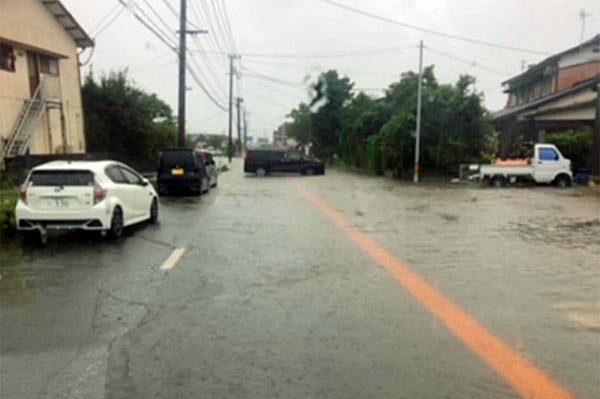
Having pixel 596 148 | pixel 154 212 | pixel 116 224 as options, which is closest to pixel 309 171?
pixel 596 148

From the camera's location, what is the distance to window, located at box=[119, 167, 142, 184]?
1448cm

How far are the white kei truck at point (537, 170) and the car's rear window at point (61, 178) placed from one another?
2287cm

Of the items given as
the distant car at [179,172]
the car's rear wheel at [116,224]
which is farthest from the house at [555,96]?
the car's rear wheel at [116,224]

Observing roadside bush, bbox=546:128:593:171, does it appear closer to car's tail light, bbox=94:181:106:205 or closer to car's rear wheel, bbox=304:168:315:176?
car's rear wheel, bbox=304:168:315:176

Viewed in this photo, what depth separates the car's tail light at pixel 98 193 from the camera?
40.9 ft

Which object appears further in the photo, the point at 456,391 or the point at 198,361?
the point at 198,361

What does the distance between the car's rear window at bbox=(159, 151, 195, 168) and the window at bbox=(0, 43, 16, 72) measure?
8.72m

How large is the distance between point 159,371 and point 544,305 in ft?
14.7

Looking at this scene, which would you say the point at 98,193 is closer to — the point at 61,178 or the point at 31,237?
the point at 61,178

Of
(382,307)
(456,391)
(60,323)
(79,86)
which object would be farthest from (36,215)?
(79,86)

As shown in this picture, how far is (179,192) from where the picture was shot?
25109mm

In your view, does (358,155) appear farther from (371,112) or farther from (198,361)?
(198,361)

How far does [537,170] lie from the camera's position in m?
31.4

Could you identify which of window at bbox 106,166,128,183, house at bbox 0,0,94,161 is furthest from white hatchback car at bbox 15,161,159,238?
house at bbox 0,0,94,161
